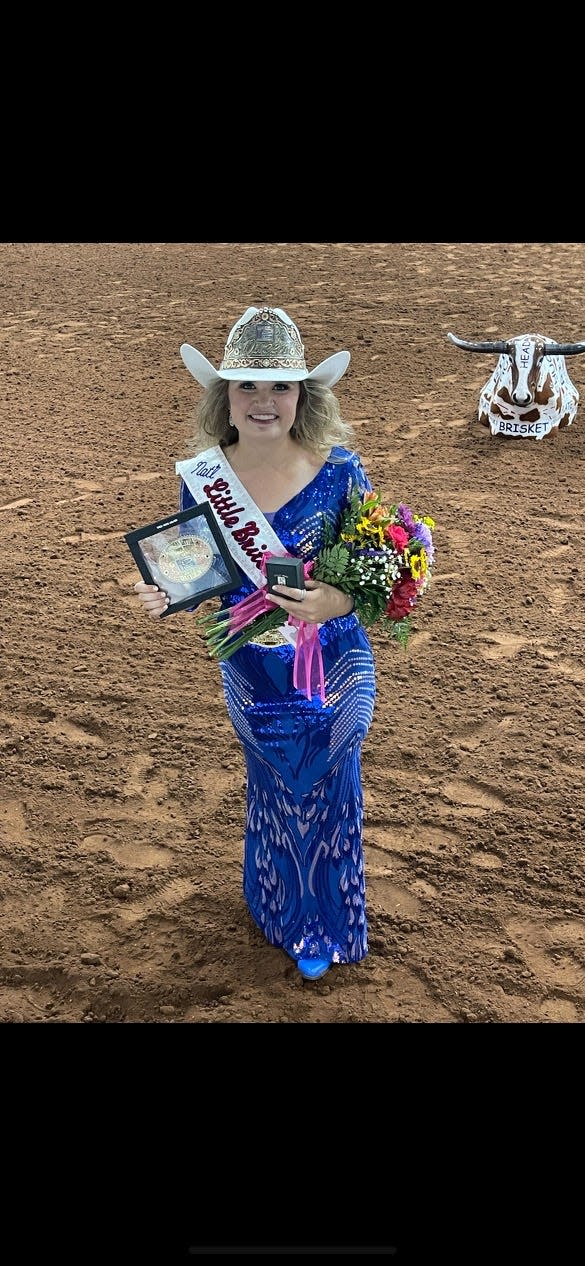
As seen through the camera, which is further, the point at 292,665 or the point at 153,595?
the point at 292,665

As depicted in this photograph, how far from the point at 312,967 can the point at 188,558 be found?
1.79 metres

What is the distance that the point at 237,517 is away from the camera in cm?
391

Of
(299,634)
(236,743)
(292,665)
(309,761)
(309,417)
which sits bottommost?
(236,743)

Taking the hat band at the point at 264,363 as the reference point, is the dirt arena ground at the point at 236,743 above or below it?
below

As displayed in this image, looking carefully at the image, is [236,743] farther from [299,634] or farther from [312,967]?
[299,634]

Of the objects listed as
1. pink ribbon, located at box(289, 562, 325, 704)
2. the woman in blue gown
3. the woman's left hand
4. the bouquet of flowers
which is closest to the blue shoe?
the woman in blue gown

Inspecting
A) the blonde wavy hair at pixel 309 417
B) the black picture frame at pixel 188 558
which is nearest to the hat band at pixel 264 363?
the blonde wavy hair at pixel 309 417

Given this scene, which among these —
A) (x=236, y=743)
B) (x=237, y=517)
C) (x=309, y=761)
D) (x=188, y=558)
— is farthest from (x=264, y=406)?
(x=236, y=743)

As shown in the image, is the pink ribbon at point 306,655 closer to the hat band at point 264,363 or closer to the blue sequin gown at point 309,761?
the blue sequin gown at point 309,761

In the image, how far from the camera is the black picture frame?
12.4 ft

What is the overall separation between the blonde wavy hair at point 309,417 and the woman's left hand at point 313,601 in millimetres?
441

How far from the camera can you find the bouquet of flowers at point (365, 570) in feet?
12.7

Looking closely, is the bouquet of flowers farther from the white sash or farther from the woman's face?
the woman's face

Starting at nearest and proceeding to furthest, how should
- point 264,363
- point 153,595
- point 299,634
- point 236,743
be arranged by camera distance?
point 264,363 → point 153,595 → point 299,634 → point 236,743
